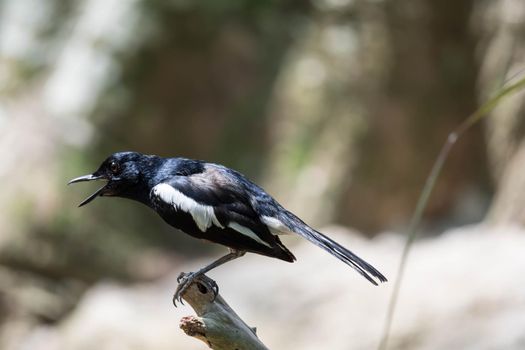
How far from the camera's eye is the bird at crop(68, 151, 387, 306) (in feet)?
12.0

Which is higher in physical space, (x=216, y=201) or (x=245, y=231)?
(x=216, y=201)

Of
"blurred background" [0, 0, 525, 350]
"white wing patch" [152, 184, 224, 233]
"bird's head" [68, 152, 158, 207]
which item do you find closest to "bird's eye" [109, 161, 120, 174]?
"bird's head" [68, 152, 158, 207]

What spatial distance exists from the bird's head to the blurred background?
3.62m

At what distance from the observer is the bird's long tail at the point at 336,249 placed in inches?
131

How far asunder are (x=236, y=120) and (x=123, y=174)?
19.9ft

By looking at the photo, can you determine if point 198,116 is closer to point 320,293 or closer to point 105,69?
point 105,69

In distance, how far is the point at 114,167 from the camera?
426 cm

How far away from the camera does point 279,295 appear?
703 centimetres

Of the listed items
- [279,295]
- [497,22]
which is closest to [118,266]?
[279,295]

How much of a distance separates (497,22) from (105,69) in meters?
4.33

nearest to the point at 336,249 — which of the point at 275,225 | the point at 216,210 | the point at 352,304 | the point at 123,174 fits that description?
the point at 275,225

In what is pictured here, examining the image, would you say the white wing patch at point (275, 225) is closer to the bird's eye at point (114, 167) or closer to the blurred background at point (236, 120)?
the bird's eye at point (114, 167)

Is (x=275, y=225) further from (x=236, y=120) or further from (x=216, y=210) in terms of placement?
(x=236, y=120)

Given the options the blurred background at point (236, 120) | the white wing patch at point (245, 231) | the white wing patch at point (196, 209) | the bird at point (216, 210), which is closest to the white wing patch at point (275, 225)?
the bird at point (216, 210)
